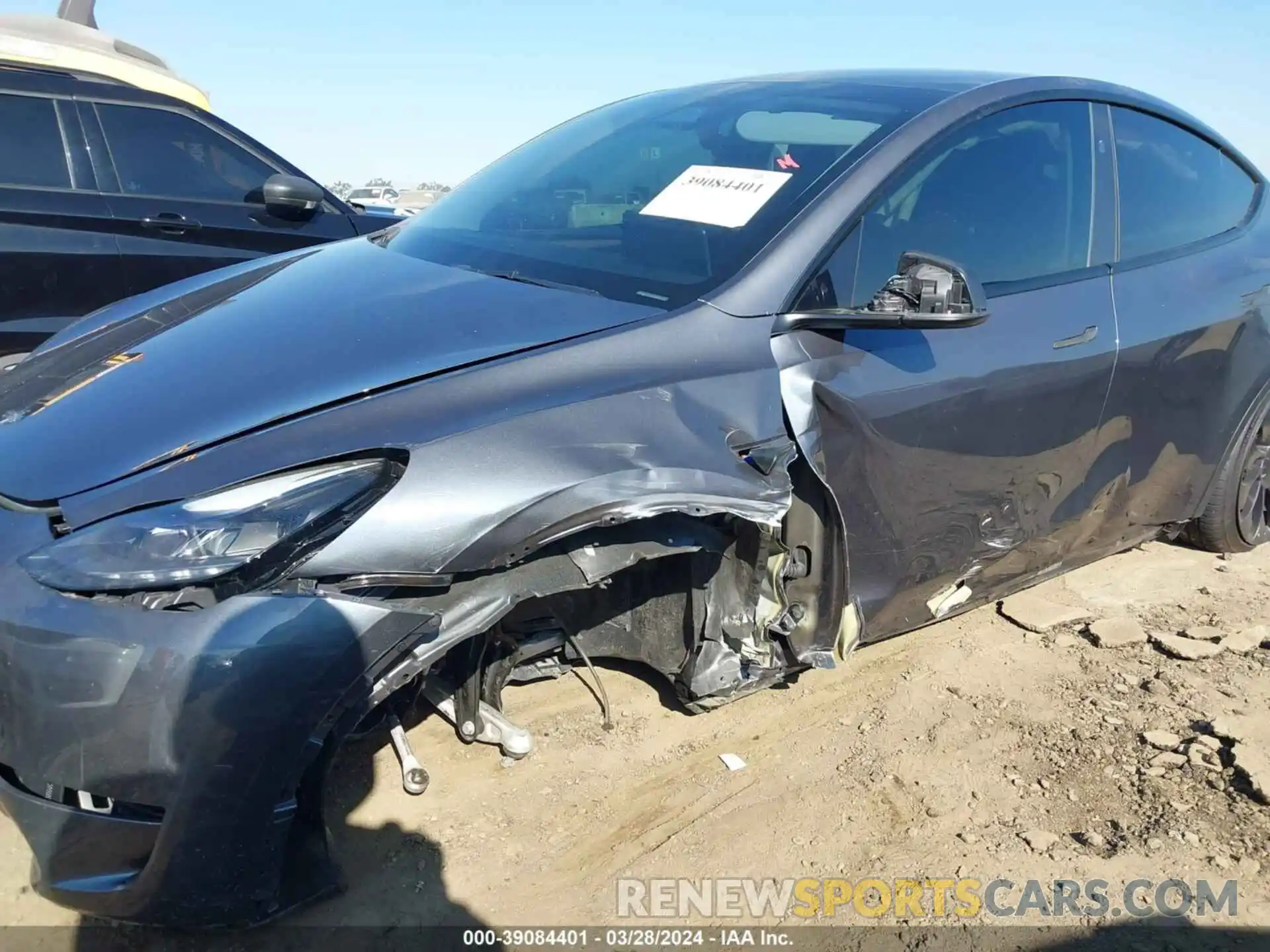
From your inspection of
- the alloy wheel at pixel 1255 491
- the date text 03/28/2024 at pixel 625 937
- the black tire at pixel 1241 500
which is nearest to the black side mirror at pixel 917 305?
the date text 03/28/2024 at pixel 625 937

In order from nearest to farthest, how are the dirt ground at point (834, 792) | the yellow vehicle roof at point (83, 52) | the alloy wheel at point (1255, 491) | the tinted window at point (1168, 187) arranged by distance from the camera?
the dirt ground at point (834, 792) → the tinted window at point (1168, 187) → the alloy wheel at point (1255, 491) → the yellow vehicle roof at point (83, 52)

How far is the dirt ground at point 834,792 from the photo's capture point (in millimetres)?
2145

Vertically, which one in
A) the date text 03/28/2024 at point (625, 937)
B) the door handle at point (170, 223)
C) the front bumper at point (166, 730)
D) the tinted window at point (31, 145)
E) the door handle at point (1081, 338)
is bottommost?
the date text 03/28/2024 at point (625, 937)

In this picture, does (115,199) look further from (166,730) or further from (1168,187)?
(1168,187)

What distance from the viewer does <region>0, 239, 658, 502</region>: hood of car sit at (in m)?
1.83

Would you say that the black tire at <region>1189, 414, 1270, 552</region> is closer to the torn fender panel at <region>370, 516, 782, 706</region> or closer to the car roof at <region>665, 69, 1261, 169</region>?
the car roof at <region>665, 69, 1261, 169</region>

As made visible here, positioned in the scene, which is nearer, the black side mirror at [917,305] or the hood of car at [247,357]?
the hood of car at [247,357]

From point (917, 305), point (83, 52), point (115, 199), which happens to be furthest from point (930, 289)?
point (83, 52)

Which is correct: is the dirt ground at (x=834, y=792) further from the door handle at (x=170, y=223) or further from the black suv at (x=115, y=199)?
the door handle at (x=170, y=223)

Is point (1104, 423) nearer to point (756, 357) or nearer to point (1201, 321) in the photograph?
point (1201, 321)

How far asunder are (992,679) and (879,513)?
0.92 metres

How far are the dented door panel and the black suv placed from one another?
3213 mm

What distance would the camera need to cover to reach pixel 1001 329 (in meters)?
2.63

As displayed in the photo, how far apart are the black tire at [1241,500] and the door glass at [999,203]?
1.27 m
